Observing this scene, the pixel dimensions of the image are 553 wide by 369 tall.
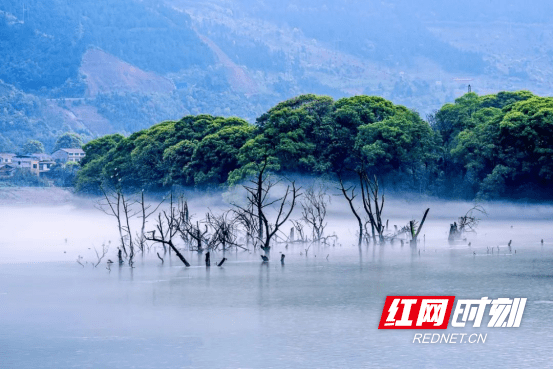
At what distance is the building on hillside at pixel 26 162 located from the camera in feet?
550

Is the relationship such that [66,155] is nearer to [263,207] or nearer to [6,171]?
[6,171]

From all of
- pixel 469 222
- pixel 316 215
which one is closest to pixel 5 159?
pixel 316 215

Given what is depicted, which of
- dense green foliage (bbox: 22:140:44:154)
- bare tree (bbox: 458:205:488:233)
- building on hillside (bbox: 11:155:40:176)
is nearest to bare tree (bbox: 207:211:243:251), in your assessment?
bare tree (bbox: 458:205:488:233)

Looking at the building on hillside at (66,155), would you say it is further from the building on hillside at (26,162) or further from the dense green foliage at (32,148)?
the dense green foliage at (32,148)

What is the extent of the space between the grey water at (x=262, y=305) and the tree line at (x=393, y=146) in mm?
20172

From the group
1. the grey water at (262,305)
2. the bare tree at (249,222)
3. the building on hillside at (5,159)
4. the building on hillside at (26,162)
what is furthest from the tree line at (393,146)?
the building on hillside at (5,159)

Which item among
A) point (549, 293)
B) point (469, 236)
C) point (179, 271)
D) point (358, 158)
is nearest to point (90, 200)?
point (358, 158)

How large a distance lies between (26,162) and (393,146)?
362 ft

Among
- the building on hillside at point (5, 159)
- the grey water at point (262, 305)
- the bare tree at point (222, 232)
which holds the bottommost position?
the grey water at point (262, 305)

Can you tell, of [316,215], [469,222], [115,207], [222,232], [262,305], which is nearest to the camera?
[262,305]

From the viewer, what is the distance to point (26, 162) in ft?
560

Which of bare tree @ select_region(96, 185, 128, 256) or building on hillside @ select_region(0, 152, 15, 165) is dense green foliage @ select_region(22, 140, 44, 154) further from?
bare tree @ select_region(96, 185, 128, 256)

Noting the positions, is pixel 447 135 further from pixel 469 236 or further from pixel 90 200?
pixel 90 200

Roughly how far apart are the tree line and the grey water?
794 inches
